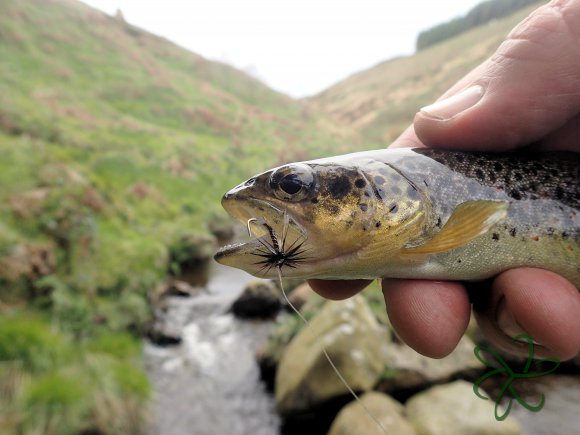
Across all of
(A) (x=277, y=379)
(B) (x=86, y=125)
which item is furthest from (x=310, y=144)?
(A) (x=277, y=379)

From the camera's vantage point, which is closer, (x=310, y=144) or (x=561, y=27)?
(x=561, y=27)

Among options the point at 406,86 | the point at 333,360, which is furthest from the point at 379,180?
the point at 406,86

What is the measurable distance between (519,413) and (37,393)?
23.2 ft

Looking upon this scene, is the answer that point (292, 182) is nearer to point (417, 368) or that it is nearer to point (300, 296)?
point (417, 368)

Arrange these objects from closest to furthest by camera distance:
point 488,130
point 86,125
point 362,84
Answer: point 488,130
point 86,125
point 362,84

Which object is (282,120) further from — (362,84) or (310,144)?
(362,84)

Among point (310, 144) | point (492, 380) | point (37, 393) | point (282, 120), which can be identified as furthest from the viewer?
point (282, 120)

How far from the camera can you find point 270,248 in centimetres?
227

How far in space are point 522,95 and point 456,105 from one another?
16.6 inches

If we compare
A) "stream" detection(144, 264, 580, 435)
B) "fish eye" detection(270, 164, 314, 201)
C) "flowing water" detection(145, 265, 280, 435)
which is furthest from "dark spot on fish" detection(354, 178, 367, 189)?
"flowing water" detection(145, 265, 280, 435)

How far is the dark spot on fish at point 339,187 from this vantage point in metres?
2.34

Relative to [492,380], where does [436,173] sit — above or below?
above

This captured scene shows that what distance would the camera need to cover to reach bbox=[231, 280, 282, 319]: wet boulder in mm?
10344

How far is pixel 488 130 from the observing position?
293 centimetres
